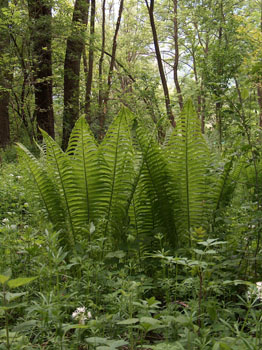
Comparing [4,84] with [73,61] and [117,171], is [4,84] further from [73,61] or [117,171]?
[117,171]

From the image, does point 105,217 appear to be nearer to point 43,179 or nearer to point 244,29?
point 43,179

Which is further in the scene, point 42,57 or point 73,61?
point 73,61

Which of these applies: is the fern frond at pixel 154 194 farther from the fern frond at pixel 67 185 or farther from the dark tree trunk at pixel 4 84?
the dark tree trunk at pixel 4 84

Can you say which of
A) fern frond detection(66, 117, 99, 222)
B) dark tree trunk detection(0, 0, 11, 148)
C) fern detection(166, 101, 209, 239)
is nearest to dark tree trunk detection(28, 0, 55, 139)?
dark tree trunk detection(0, 0, 11, 148)

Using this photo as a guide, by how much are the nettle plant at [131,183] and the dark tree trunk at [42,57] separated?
6.65 metres

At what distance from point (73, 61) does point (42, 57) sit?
0.76 meters

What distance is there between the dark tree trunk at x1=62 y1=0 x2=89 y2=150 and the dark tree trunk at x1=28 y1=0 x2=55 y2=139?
47 centimetres

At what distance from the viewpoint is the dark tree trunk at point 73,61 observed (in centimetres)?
880

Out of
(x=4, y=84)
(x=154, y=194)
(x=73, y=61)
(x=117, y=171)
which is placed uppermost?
(x=73, y=61)

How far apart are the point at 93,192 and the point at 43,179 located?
0.95ft

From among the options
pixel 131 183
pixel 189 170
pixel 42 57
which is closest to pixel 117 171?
pixel 131 183

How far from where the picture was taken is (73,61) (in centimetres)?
891

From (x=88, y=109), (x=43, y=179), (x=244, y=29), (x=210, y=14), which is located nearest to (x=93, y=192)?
(x=43, y=179)

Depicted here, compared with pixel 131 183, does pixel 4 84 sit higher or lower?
higher
